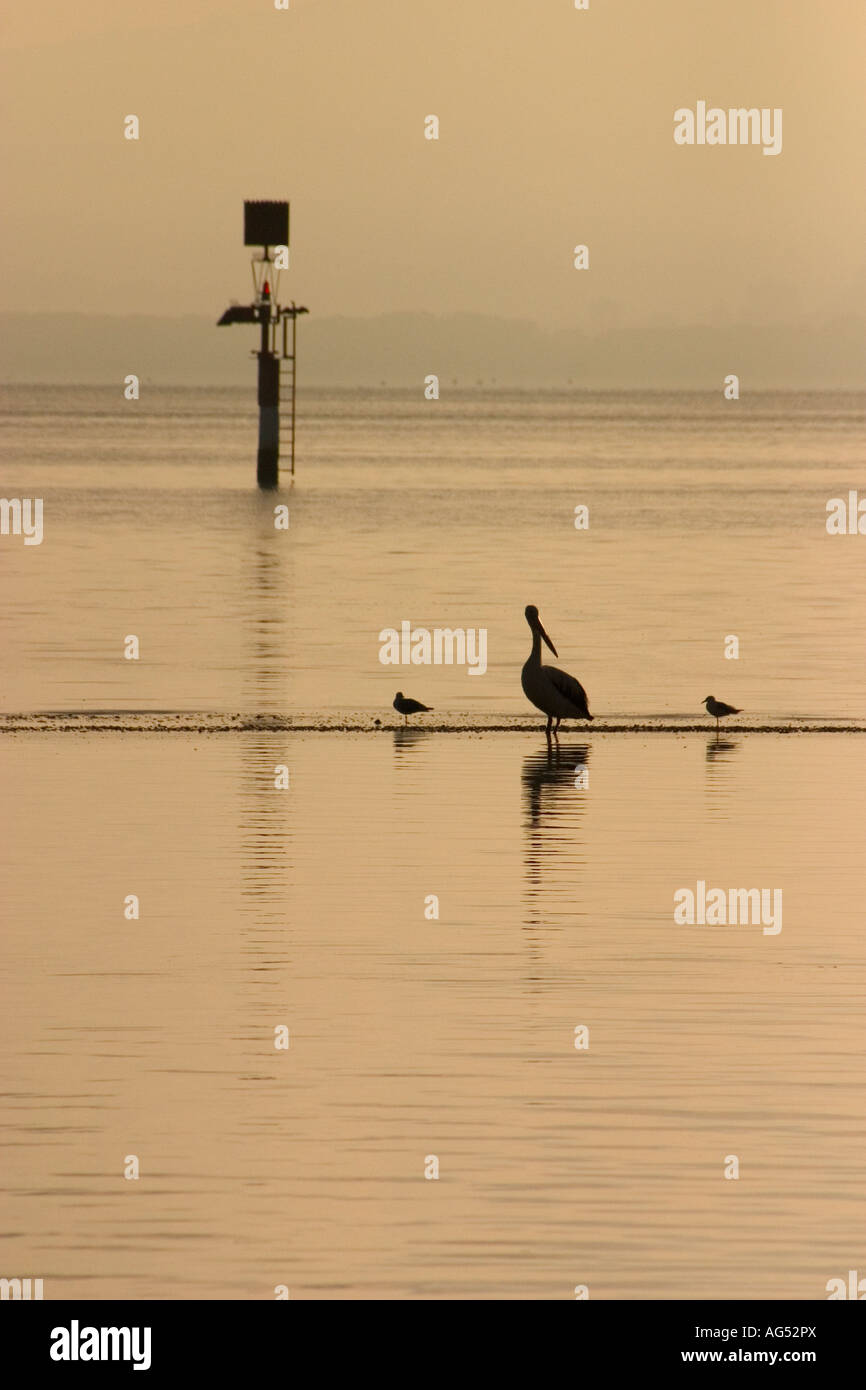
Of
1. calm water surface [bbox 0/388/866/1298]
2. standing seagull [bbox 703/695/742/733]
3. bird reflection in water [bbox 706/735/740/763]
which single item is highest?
standing seagull [bbox 703/695/742/733]

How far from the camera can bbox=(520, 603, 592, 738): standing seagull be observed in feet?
80.2

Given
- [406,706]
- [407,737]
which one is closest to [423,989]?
[407,737]

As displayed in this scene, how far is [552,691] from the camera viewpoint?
24.5 metres

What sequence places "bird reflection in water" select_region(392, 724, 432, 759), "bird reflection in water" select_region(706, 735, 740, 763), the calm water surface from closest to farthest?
the calm water surface < "bird reflection in water" select_region(706, 735, 740, 763) < "bird reflection in water" select_region(392, 724, 432, 759)

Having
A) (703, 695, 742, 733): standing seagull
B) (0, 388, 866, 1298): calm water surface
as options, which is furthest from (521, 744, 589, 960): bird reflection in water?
(703, 695, 742, 733): standing seagull

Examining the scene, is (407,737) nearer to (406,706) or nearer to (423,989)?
(406,706)

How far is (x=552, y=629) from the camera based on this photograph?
4034cm

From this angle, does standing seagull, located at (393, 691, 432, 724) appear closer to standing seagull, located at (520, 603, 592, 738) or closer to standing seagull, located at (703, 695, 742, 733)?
standing seagull, located at (520, 603, 592, 738)

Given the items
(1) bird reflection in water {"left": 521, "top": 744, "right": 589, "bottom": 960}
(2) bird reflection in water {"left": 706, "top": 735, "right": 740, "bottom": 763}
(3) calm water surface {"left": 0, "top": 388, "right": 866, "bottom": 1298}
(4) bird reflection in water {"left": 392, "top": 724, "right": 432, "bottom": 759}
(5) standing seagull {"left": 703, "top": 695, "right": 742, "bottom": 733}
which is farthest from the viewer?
(5) standing seagull {"left": 703, "top": 695, "right": 742, "bottom": 733}

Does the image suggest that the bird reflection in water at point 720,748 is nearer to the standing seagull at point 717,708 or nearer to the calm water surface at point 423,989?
the calm water surface at point 423,989

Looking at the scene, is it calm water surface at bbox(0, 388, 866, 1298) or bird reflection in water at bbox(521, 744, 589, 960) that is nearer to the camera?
calm water surface at bbox(0, 388, 866, 1298)

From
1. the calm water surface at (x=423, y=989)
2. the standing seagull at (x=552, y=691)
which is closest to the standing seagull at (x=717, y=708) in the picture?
the calm water surface at (x=423, y=989)
